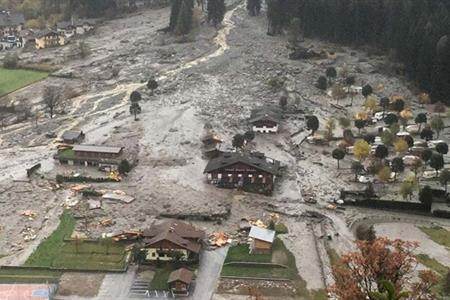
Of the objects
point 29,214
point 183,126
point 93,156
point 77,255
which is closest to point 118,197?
point 29,214

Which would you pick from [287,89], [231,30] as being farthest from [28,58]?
[287,89]

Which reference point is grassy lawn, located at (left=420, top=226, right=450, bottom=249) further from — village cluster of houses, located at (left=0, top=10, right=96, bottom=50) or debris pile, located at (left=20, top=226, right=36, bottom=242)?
village cluster of houses, located at (left=0, top=10, right=96, bottom=50)

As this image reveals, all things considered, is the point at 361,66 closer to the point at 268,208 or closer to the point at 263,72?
the point at 263,72

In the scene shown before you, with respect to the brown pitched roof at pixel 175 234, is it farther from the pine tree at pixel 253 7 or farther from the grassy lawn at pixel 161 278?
the pine tree at pixel 253 7

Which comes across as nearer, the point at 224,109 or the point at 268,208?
the point at 268,208

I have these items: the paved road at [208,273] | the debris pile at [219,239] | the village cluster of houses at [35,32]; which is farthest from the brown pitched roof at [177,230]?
the village cluster of houses at [35,32]
